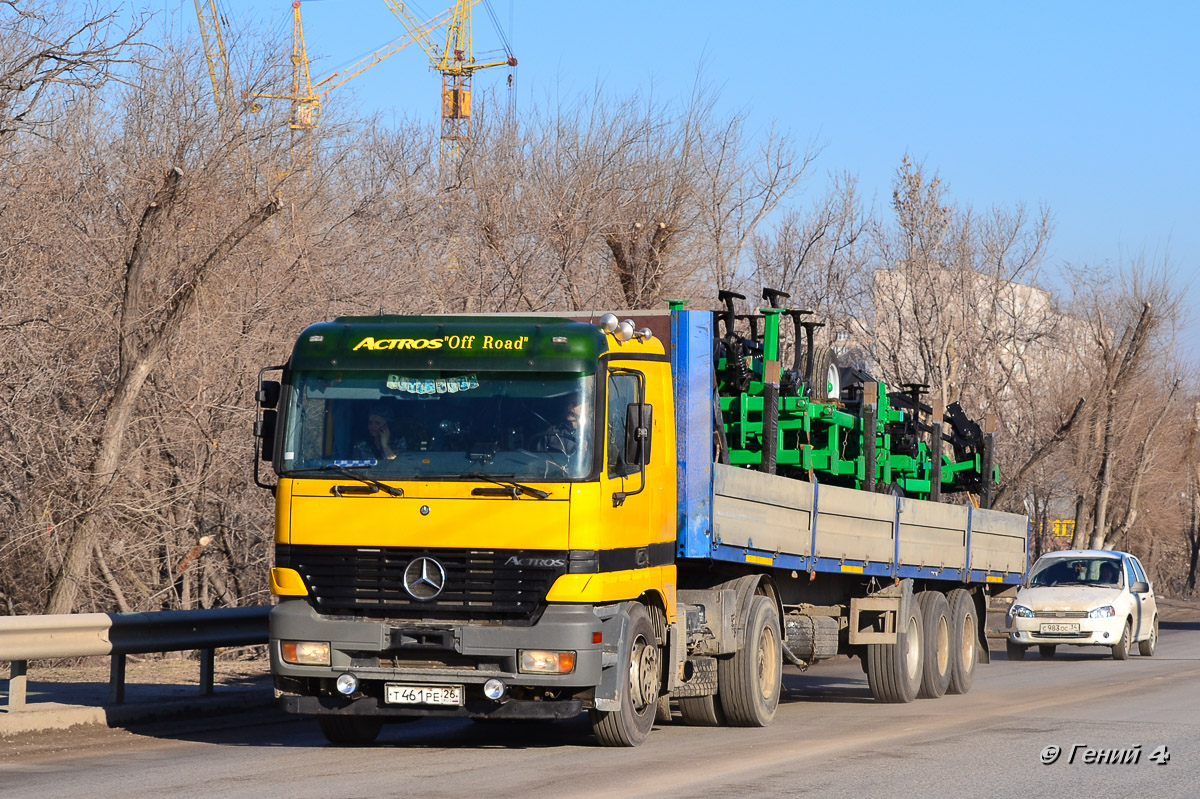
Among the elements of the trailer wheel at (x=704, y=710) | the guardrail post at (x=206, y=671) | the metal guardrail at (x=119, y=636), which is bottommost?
the trailer wheel at (x=704, y=710)

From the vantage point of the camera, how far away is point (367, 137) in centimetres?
2786

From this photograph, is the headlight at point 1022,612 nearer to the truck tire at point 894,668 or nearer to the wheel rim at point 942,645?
the wheel rim at point 942,645

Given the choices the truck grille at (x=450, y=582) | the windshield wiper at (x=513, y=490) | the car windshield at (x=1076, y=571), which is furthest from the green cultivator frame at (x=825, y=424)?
the car windshield at (x=1076, y=571)

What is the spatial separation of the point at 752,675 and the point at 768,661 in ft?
1.93

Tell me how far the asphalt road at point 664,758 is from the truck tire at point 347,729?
0.44 ft

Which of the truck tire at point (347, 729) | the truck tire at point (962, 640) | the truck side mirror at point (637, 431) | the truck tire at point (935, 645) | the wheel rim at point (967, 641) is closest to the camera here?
the truck side mirror at point (637, 431)

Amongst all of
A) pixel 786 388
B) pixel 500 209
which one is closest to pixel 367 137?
pixel 500 209

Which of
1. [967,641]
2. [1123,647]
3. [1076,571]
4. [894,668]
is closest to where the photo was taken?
[894,668]

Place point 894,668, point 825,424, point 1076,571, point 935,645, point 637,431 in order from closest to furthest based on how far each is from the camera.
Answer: point 637,431
point 825,424
point 894,668
point 935,645
point 1076,571

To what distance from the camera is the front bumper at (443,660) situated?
9344 millimetres

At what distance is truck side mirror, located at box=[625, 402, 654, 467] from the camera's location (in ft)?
32.1

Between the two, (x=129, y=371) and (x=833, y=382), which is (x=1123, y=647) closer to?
(x=833, y=382)

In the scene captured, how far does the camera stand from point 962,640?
16.8 m

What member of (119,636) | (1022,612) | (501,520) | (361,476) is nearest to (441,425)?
(361,476)
